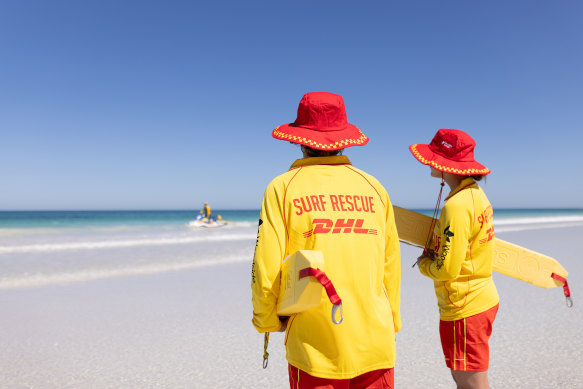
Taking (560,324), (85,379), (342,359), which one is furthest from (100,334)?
(560,324)

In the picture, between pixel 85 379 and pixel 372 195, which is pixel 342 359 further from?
pixel 85 379

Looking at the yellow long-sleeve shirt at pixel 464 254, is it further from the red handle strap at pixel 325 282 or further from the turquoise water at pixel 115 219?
the turquoise water at pixel 115 219

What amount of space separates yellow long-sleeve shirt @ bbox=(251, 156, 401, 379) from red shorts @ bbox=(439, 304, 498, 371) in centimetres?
89

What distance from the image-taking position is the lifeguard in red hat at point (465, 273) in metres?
2.16

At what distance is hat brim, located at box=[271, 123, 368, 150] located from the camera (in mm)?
1568

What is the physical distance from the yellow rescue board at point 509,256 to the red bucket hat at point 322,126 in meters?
1.14

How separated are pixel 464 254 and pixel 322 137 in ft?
3.82

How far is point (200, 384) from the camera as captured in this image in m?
3.29

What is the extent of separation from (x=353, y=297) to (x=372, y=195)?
1.38 ft

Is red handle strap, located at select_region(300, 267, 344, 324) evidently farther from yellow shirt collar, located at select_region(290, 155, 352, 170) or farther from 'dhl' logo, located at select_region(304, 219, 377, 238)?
yellow shirt collar, located at select_region(290, 155, 352, 170)

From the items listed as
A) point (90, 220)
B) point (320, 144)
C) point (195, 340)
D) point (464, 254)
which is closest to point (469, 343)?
point (464, 254)

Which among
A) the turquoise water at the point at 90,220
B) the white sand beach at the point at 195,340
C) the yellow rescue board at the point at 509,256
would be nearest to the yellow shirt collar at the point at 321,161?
the yellow rescue board at the point at 509,256

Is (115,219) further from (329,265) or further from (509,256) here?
(329,265)

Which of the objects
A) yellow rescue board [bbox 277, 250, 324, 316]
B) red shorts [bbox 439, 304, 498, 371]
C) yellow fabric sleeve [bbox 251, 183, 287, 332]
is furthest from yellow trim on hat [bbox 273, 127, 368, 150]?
red shorts [bbox 439, 304, 498, 371]
